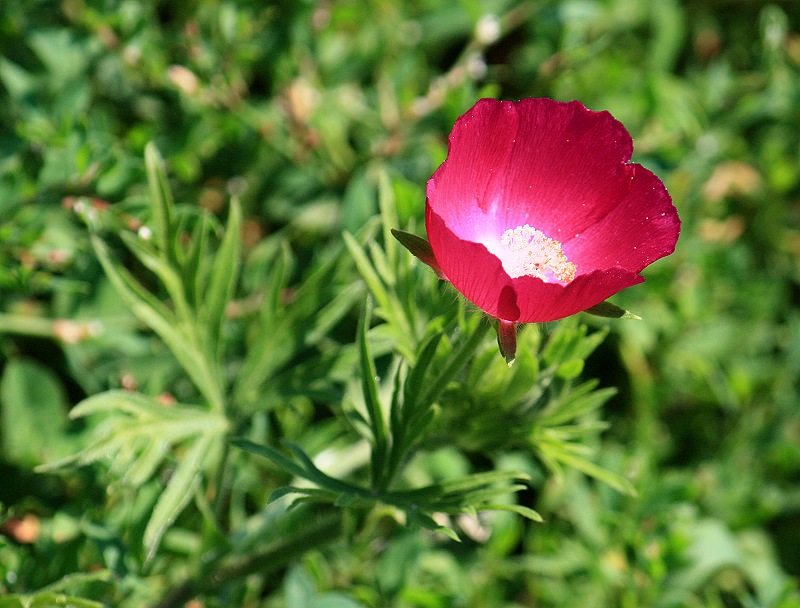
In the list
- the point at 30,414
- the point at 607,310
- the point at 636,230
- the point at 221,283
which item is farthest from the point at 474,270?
the point at 30,414

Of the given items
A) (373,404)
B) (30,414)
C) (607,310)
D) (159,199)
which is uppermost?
(159,199)

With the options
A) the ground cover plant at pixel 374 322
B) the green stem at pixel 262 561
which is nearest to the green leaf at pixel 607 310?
the ground cover plant at pixel 374 322

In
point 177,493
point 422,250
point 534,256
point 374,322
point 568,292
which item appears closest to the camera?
point 568,292

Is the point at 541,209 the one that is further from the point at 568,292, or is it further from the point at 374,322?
the point at 374,322

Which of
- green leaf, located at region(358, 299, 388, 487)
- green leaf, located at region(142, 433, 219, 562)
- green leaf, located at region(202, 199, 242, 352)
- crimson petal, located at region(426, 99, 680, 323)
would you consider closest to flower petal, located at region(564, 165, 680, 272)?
crimson petal, located at region(426, 99, 680, 323)

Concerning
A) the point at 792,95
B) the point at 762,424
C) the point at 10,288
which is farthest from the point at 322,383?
the point at 792,95

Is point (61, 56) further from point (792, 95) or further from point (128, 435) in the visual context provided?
point (792, 95)

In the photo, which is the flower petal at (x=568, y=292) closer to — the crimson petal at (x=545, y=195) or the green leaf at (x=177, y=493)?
the crimson petal at (x=545, y=195)

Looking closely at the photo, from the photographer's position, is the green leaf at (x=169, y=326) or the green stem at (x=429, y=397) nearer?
the green stem at (x=429, y=397)

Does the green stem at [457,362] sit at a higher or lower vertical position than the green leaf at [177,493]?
higher
